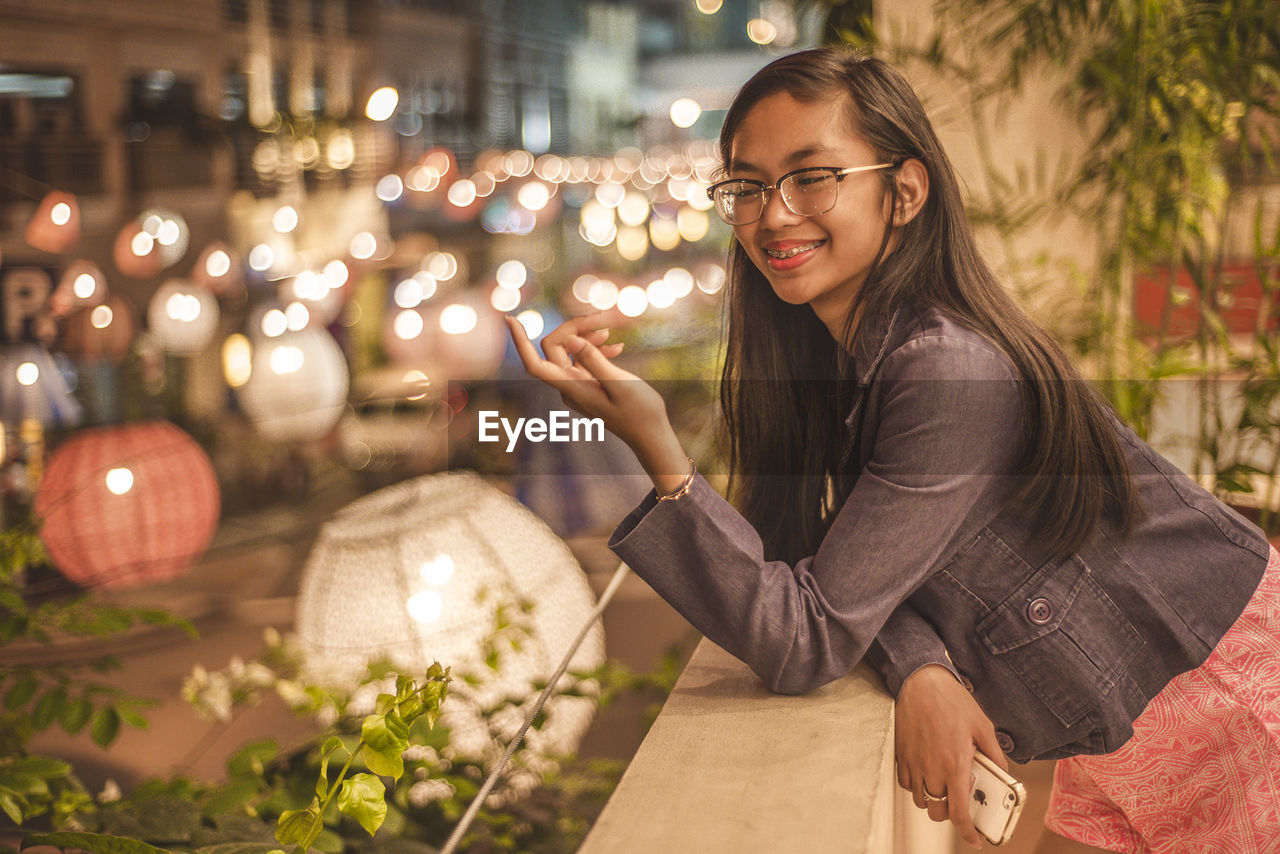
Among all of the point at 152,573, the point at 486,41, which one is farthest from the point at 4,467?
the point at 486,41

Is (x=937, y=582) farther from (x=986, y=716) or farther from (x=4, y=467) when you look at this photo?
(x=4, y=467)

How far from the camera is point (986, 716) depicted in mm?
752

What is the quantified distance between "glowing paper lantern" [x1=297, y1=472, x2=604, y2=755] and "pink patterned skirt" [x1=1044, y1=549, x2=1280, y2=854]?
2.80 ft

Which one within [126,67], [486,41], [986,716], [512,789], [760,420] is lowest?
[512,789]

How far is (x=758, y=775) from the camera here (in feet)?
2.12

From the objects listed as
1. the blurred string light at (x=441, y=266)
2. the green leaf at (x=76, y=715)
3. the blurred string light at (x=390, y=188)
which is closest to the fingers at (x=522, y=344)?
the green leaf at (x=76, y=715)

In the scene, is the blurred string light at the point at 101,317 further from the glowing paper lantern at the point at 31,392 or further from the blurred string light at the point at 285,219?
the blurred string light at the point at 285,219

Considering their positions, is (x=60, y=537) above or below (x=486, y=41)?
below

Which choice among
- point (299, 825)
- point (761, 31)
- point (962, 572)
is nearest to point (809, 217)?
point (962, 572)

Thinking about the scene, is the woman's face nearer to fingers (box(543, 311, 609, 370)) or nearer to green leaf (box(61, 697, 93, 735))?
fingers (box(543, 311, 609, 370))

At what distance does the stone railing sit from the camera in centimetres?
58

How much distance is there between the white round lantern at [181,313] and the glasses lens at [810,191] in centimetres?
321

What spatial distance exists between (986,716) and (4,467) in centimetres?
298

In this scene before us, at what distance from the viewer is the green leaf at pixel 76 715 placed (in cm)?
92
